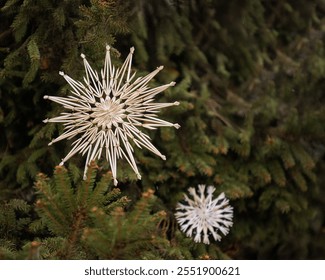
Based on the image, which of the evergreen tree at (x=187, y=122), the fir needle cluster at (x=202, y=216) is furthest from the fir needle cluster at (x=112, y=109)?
the fir needle cluster at (x=202, y=216)

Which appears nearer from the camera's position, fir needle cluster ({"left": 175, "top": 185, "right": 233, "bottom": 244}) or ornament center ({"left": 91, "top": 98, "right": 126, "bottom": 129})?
ornament center ({"left": 91, "top": 98, "right": 126, "bottom": 129})

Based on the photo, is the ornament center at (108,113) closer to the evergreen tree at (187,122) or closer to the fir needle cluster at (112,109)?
the fir needle cluster at (112,109)

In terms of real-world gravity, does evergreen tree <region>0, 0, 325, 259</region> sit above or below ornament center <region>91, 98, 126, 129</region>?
above

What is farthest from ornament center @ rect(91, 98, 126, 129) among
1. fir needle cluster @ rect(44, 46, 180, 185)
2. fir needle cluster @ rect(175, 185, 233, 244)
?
fir needle cluster @ rect(175, 185, 233, 244)

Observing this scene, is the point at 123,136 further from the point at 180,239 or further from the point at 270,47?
the point at 270,47

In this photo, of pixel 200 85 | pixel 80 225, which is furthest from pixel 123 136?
pixel 200 85

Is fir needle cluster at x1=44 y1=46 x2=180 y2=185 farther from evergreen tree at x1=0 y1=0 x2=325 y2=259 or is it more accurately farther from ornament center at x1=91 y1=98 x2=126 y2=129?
evergreen tree at x1=0 y1=0 x2=325 y2=259

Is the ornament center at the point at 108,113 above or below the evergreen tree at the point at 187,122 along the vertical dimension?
below
